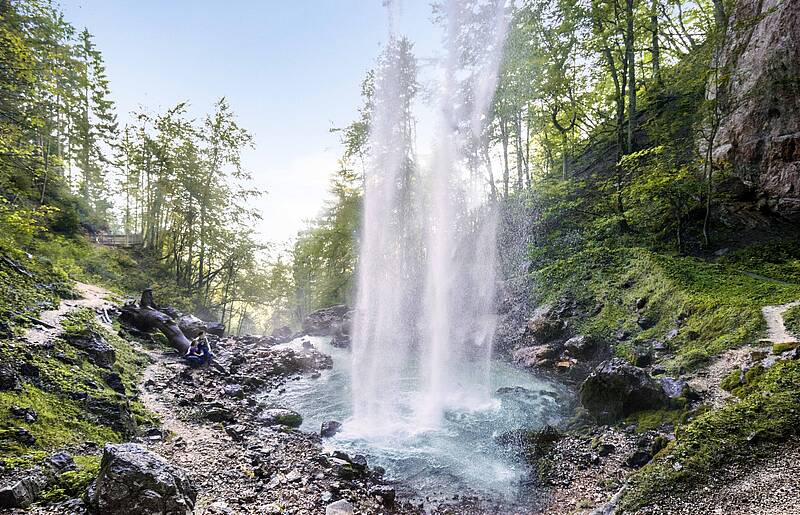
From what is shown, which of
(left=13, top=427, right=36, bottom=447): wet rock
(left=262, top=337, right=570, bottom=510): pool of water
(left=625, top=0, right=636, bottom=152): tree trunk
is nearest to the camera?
(left=13, top=427, right=36, bottom=447): wet rock

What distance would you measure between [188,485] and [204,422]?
4.00m

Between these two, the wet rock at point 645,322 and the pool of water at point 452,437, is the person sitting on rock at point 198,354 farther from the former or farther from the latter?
the wet rock at point 645,322

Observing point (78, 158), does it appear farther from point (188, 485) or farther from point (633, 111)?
point (633, 111)

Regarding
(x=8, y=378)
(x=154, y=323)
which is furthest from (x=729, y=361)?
(x=154, y=323)

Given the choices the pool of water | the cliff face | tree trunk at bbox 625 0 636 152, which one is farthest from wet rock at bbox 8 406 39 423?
tree trunk at bbox 625 0 636 152

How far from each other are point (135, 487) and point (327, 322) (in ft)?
74.9

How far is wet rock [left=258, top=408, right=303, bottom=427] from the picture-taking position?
28.0 feet

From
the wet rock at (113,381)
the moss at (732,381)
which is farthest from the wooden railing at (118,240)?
the moss at (732,381)

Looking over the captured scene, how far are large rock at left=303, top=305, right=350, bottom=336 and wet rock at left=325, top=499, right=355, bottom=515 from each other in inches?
740

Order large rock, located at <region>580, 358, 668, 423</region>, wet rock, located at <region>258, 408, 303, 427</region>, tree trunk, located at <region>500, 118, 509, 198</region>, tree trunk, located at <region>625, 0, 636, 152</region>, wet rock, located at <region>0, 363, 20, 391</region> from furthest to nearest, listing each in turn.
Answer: tree trunk, located at <region>500, 118, 509, 198</region>
tree trunk, located at <region>625, 0, 636, 152</region>
wet rock, located at <region>258, 408, 303, 427</region>
large rock, located at <region>580, 358, 668, 423</region>
wet rock, located at <region>0, 363, 20, 391</region>

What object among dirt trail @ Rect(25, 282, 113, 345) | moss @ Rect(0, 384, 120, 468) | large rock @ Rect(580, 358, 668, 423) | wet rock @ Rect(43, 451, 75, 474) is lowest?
large rock @ Rect(580, 358, 668, 423)

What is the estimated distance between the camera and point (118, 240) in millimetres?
26406

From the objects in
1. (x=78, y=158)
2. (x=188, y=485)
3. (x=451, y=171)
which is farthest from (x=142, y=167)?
(x=188, y=485)

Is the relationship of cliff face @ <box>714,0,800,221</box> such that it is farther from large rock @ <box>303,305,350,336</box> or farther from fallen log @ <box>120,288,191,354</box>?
large rock @ <box>303,305,350,336</box>
